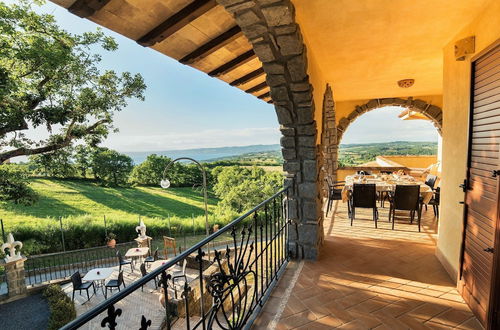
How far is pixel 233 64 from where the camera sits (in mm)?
2896

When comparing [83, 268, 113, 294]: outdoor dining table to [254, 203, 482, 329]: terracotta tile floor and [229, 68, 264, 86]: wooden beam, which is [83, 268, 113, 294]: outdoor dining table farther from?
[229, 68, 264, 86]: wooden beam

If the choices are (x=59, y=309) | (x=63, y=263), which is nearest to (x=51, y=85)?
(x=63, y=263)

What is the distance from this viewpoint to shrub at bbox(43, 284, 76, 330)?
20.4 ft

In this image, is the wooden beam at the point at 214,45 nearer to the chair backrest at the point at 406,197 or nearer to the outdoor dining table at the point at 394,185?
the chair backrest at the point at 406,197

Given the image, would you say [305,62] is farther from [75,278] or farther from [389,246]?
[75,278]

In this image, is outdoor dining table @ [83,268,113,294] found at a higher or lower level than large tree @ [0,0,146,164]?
lower

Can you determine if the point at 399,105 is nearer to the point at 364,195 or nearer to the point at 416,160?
the point at 364,195

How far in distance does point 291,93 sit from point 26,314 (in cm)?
955

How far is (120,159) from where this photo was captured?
84.3ft

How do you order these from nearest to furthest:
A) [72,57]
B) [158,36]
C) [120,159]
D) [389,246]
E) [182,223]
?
1. [158,36]
2. [389,246]
3. [72,57]
4. [182,223]
5. [120,159]

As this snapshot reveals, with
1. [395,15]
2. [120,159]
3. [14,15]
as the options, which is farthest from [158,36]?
[120,159]

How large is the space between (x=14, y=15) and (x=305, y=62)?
9.20m

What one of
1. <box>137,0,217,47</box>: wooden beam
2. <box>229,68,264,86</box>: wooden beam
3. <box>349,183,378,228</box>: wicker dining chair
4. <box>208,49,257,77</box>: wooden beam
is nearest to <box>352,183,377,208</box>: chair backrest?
<box>349,183,378,228</box>: wicker dining chair

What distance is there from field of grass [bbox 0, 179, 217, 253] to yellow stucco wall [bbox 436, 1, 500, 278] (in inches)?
498
